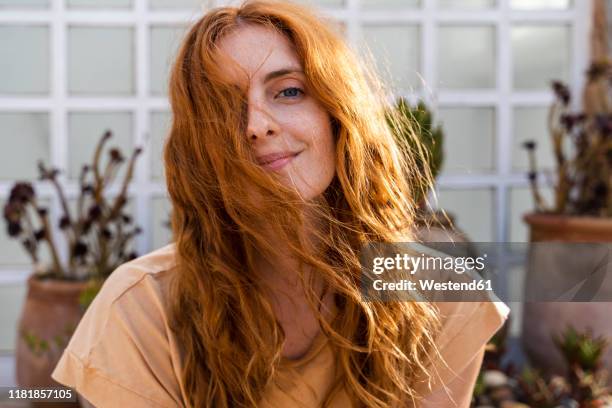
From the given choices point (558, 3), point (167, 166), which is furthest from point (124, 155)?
point (558, 3)

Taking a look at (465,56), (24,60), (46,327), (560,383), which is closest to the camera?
(560,383)

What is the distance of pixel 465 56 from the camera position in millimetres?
3451

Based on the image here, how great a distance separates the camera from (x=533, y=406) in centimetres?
249

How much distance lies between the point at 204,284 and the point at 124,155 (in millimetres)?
2001

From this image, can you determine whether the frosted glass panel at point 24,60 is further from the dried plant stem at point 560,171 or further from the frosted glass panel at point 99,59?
the dried plant stem at point 560,171

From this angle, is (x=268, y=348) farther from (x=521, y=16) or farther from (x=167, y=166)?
(x=521, y=16)

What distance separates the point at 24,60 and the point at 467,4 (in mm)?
2055

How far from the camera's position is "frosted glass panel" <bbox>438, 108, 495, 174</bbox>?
3471mm

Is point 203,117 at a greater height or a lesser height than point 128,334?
greater

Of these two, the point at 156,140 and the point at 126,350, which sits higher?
the point at 156,140

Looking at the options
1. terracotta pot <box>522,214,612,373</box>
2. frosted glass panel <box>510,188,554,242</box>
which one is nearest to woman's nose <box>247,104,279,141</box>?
terracotta pot <box>522,214,612,373</box>

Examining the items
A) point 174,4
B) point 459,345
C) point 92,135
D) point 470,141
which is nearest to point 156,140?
point 92,135

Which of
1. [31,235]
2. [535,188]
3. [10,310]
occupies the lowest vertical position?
[10,310]

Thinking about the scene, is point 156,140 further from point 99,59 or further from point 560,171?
point 560,171
